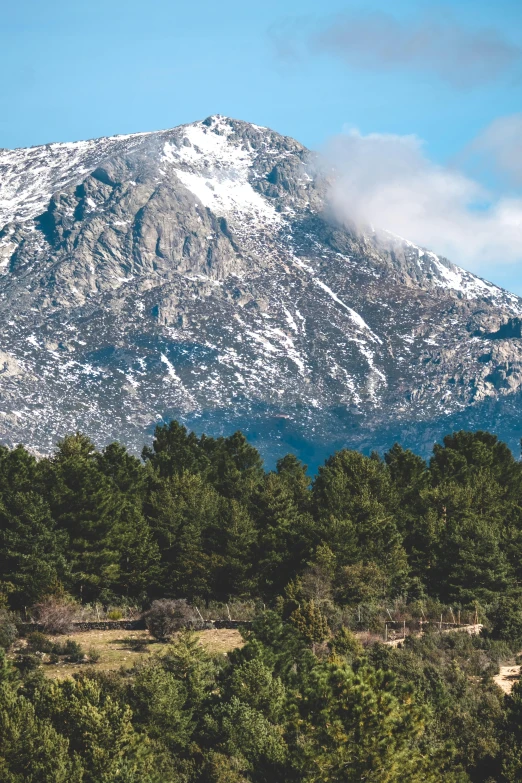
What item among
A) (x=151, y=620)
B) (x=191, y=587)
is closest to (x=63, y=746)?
(x=151, y=620)

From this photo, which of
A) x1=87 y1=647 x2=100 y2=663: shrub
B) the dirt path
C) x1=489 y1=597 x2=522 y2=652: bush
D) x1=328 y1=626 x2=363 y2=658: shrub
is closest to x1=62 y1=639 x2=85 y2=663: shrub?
x1=87 y1=647 x2=100 y2=663: shrub

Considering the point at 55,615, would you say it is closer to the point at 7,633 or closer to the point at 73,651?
the point at 7,633

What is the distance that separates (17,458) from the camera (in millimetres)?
87812

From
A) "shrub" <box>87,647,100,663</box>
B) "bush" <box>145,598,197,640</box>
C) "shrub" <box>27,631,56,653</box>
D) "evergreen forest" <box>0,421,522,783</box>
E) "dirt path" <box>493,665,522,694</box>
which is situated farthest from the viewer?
"bush" <box>145,598,197,640</box>

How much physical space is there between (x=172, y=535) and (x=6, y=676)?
38.7 m

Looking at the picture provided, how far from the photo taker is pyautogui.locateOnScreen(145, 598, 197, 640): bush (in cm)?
6769

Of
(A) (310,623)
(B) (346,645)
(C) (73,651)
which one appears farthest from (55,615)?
(B) (346,645)

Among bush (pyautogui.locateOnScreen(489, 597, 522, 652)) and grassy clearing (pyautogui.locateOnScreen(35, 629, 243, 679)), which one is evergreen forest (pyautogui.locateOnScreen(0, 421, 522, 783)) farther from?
grassy clearing (pyautogui.locateOnScreen(35, 629, 243, 679))

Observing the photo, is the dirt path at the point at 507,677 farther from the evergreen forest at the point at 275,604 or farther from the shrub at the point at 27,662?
the shrub at the point at 27,662

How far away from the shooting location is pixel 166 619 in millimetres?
67625

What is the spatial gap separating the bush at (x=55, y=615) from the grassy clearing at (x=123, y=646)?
918 mm

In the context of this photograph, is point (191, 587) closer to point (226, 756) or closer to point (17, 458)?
Result: point (17, 458)

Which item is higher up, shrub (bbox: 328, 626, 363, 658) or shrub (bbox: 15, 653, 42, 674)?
shrub (bbox: 328, 626, 363, 658)

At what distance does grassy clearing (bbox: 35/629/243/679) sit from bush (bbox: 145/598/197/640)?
0.74 meters
